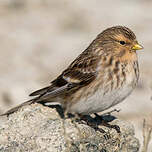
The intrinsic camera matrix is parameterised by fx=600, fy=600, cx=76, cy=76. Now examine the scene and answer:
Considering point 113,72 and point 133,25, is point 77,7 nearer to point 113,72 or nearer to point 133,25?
point 133,25

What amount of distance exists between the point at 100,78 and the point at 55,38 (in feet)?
28.2

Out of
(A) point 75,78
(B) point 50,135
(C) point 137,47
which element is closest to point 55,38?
(A) point 75,78

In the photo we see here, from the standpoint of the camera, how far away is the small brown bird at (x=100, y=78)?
335 inches

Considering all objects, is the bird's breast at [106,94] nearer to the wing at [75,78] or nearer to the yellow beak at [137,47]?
the wing at [75,78]

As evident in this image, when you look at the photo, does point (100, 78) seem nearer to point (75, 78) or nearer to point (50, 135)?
point (75, 78)

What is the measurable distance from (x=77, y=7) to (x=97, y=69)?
10142 millimetres

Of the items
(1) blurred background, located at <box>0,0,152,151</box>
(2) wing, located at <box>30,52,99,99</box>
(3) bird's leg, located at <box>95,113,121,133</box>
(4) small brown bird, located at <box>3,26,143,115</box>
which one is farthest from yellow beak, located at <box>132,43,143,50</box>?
(1) blurred background, located at <box>0,0,152,151</box>

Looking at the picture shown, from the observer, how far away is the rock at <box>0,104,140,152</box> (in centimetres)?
748

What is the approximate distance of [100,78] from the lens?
28.3 feet

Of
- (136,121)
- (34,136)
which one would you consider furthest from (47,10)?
(34,136)

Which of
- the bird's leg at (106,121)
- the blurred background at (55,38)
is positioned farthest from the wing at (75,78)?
the blurred background at (55,38)

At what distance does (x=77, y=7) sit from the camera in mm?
18734

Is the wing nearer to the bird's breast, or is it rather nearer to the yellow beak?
the bird's breast

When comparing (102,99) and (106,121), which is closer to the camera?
(102,99)
